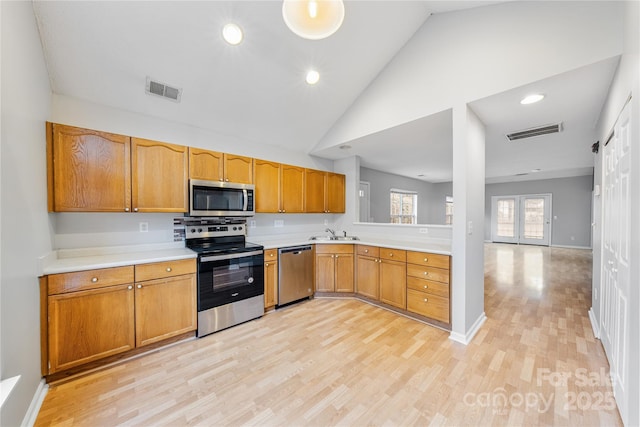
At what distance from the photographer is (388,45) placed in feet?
9.15

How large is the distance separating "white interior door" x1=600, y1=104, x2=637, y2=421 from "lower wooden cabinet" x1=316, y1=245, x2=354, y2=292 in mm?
2531

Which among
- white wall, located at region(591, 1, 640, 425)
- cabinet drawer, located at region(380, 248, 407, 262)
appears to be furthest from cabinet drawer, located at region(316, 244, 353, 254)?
white wall, located at region(591, 1, 640, 425)

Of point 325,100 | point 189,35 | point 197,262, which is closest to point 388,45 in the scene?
point 325,100

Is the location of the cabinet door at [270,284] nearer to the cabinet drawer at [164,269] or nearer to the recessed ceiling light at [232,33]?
the cabinet drawer at [164,269]

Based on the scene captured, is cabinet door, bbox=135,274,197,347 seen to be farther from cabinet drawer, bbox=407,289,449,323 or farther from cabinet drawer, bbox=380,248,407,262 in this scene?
cabinet drawer, bbox=407,289,449,323

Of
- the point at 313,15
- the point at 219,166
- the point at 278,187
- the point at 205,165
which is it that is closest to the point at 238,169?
the point at 219,166

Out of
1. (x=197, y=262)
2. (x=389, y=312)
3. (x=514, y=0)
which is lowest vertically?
(x=389, y=312)

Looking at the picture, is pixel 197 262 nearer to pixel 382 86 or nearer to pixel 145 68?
pixel 145 68

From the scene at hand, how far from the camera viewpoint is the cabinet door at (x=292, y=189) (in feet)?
12.0

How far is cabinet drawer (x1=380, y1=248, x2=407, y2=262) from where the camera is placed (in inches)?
120

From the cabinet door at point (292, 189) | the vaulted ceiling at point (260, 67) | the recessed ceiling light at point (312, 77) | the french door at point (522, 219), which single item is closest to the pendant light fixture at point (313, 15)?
the vaulted ceiling at point (260, 67)

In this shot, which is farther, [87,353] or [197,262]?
[197,262]

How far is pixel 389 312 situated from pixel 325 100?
294cm

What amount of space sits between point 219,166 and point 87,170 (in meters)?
1.18
